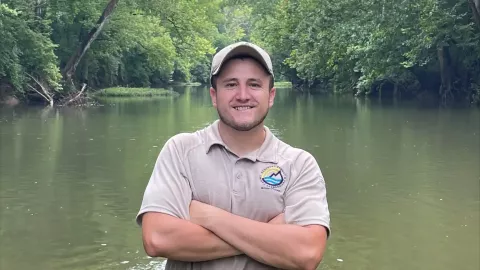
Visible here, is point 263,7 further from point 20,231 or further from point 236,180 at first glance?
point 236,180

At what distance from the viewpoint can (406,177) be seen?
1134 cm

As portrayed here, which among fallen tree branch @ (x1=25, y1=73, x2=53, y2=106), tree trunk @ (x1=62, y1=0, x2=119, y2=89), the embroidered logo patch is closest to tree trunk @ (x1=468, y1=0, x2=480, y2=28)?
tree trunk @ (x1=62, y1=0, x2=119, y2=89)

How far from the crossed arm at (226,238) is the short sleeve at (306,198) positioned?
1.5 inches

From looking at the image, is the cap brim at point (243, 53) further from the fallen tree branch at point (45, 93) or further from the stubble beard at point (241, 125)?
the fallen tree branch at point (45, 93)

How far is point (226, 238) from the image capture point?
2.45 metres

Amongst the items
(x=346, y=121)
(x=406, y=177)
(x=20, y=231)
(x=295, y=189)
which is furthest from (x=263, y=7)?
(x=295, y=189)

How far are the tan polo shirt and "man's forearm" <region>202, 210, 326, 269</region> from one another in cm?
5

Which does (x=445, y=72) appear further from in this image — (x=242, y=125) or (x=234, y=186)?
(x=234, y=186)

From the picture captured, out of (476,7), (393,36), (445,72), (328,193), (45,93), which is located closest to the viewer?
(328,193)

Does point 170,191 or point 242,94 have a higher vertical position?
point 242,94

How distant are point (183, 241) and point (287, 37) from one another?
128ft

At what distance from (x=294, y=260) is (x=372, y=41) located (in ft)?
97.9

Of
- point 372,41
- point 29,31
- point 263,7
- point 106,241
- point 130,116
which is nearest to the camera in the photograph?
point 106,241

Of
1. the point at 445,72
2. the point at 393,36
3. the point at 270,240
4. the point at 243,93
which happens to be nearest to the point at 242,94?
the point at 243,93
